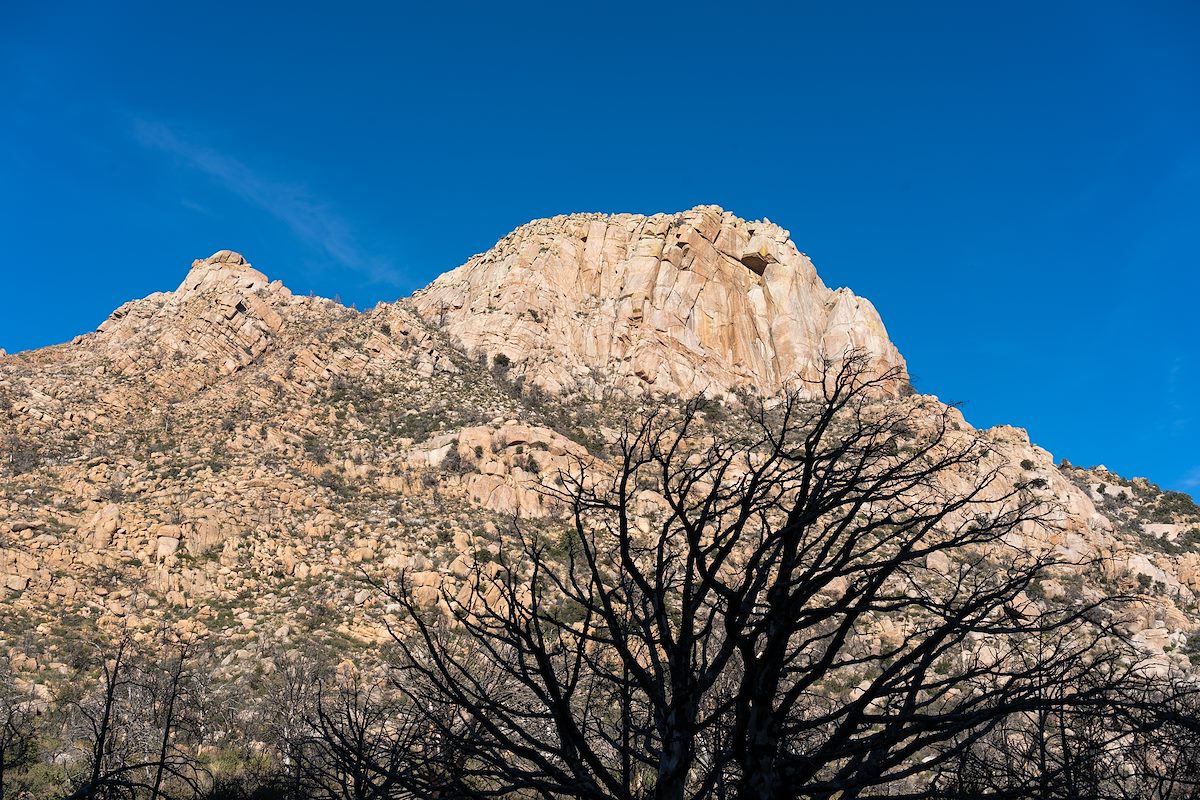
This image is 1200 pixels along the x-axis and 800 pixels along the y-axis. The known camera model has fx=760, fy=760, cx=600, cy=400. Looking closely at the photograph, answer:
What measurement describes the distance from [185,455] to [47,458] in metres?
5.21

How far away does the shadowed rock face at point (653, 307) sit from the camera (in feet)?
168

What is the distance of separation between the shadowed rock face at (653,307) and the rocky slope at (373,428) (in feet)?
0.59

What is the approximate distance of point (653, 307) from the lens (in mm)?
54031

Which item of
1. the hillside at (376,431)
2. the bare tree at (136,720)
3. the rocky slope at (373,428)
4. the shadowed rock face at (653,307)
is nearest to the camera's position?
the bare tree at (136,720)

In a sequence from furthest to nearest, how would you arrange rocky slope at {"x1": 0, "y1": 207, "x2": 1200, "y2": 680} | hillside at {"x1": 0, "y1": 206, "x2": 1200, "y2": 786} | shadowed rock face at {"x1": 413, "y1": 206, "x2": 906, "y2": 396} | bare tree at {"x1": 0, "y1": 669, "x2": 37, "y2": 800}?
shadowed rock face at {"x1": 413, "y1": 206, "x2": 906, "y2": 396}, rocky slope at {"x1": 0, "y1": 207, "x2": 1200, "y2": 680}, hillside at {"x1": 0, "y1": 206, "x2": 1200, "y2": 786}, bare tree at {"x1": 0, "y1": 669, "x2": 37, "y2": 800}

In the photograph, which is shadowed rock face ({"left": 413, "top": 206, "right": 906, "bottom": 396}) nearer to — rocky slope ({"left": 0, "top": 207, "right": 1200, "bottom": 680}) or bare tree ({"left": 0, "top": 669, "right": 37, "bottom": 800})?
rocky slope ({"left": 0, "top": 207, "right": 1200, "bottom": 680})

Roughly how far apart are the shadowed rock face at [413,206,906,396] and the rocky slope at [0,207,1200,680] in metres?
0.18

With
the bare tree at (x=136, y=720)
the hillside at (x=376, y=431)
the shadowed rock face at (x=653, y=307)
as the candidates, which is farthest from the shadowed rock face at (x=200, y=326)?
the bare tree at (x=136, y=720)

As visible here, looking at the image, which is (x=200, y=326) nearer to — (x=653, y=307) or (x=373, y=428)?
(x=373, y=428)

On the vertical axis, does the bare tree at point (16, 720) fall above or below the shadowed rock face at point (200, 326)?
below

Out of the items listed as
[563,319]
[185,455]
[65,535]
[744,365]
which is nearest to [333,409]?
[185,455]

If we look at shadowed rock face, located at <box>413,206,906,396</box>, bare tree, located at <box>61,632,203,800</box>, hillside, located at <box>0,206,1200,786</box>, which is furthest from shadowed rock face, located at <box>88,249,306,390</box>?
bare tree, located at <box>61,632,203,800</box>

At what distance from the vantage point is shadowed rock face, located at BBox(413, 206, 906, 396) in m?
51.2

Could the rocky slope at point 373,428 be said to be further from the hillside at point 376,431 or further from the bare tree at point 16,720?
the bare tree at point 16,720
